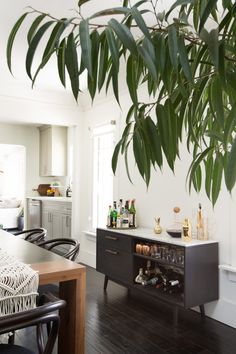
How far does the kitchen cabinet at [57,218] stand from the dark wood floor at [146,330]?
2.13 m

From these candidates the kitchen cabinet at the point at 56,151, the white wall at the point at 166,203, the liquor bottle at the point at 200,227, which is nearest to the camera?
the white wall at the point at 166,203

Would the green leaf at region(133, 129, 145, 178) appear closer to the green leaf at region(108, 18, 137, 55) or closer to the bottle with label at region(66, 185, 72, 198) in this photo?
the green leaf at region(108, 18, 137, 55)

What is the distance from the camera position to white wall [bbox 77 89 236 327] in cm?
278

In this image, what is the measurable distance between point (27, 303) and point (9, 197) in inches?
326

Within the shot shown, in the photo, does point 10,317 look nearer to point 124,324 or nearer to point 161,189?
point 124,324

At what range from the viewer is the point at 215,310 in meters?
2.88

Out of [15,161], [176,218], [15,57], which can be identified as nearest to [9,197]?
[15,161]

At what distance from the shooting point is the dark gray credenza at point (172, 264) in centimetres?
266

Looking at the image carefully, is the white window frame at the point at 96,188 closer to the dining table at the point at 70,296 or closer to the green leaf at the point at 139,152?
the dining table at the point at 70,296

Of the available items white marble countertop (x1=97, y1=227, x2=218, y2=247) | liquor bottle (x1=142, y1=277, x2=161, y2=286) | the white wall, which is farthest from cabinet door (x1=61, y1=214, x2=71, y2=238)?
liquor bottle (x1=142, y1=277, x2=161, y2=286)

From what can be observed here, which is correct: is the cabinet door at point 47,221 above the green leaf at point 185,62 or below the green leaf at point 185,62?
below

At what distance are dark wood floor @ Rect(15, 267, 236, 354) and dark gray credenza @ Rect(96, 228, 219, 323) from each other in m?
0.17

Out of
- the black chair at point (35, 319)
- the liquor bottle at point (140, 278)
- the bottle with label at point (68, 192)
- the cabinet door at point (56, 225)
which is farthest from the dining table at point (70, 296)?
the bottle with label at point (68, 192)

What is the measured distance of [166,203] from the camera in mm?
3490
